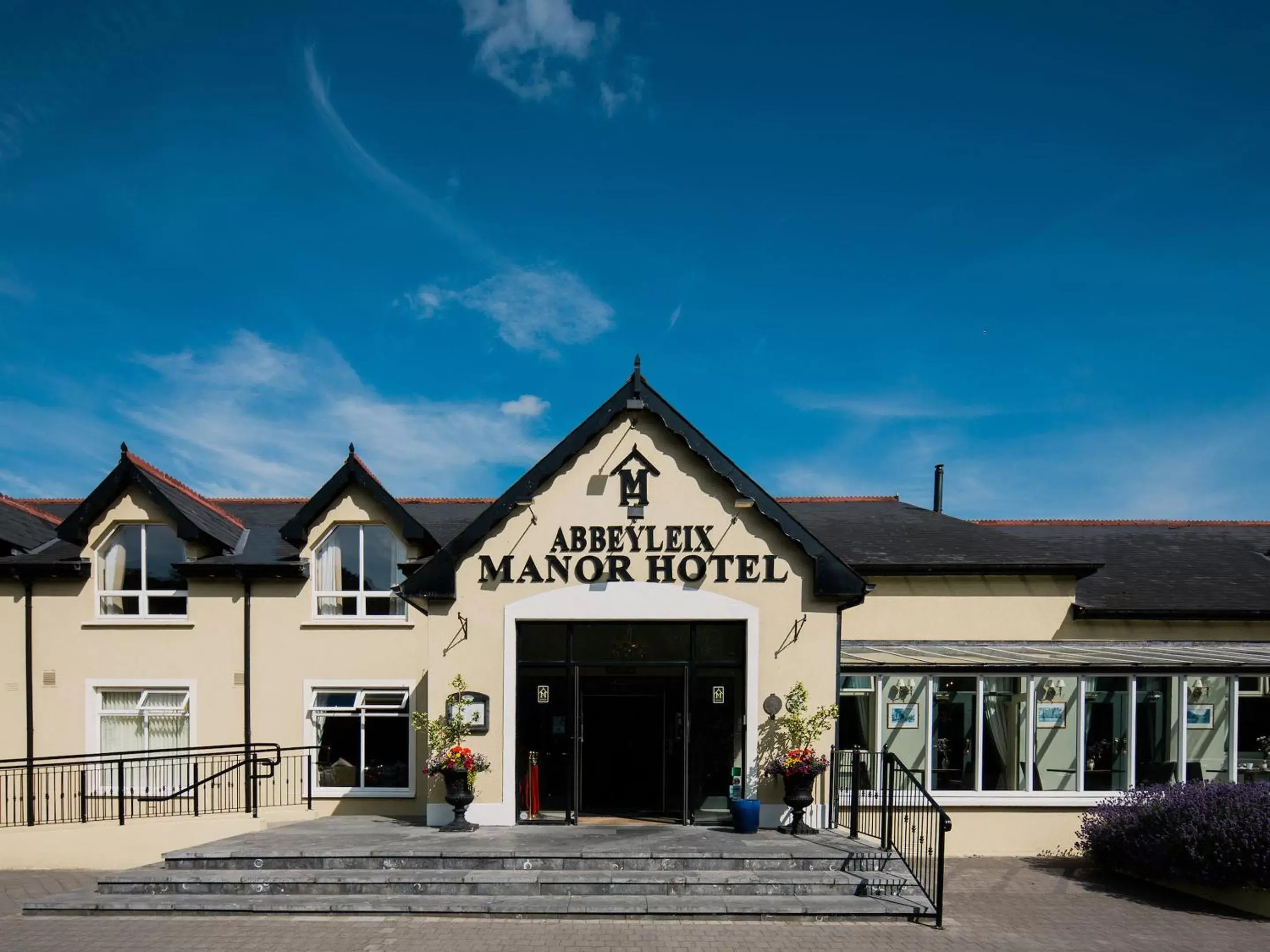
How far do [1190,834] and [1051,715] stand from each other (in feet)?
9.96

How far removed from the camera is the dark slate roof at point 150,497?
13445 mm

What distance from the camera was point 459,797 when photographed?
10617 millimetres

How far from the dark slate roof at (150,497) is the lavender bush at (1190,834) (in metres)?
14.9

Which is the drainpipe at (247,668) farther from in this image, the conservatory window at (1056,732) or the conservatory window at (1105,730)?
the conservatory window at (1105,730)

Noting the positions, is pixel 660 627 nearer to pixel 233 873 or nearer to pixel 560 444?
pixel 560 444

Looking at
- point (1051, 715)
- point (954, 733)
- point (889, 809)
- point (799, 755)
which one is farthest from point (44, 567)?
point (1051, 715)

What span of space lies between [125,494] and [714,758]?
1133cm

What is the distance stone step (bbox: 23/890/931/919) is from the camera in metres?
8.74

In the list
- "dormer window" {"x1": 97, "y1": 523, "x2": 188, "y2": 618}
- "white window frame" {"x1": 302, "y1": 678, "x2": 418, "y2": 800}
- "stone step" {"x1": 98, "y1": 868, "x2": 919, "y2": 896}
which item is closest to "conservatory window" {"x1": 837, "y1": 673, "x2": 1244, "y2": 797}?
"stone step" {"x1": 98, "y1": 868, "x2": 919, "y2": 896}

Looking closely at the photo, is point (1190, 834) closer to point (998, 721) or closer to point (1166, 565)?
point (998, 721)

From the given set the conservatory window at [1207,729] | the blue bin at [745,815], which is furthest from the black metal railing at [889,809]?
the conservatory window at [1207,729]

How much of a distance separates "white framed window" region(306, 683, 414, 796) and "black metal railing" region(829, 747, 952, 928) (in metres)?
7.34

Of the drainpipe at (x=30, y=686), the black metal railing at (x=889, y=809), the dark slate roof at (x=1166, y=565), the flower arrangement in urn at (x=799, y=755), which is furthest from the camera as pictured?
the dark slate roof at (x=1166, y=565)

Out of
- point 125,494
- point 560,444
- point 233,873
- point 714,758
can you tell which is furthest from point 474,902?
point 125,494
